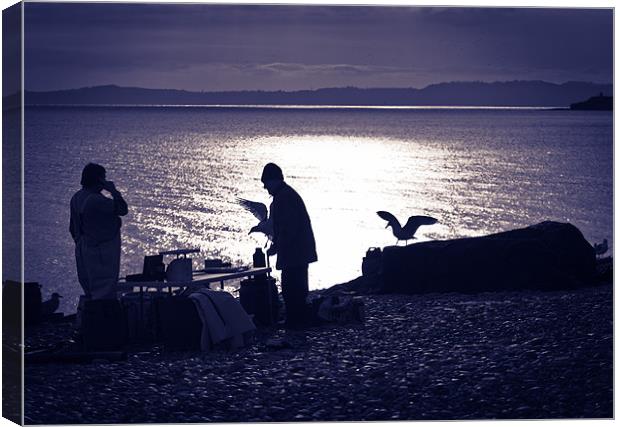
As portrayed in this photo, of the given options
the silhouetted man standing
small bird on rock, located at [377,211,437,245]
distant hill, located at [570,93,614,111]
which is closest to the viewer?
distant hill, located at [570,93,614,111]

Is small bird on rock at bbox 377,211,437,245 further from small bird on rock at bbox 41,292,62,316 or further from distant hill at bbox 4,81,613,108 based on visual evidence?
small bird on rock at bbox 41,292,62,316

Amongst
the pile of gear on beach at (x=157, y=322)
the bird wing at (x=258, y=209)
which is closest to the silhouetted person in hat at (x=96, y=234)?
the pile of gear on beach at (x=157, y=322)

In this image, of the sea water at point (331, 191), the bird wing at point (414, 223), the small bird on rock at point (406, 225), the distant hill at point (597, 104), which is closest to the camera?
the distant hill at point (597, 104)

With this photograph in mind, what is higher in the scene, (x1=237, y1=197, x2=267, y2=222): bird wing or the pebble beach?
(x1=237, y1=197, x2=267, y2=222): bird wing

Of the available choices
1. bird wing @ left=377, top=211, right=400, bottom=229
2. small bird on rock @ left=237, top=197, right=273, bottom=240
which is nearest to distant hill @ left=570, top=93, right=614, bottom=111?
bird wing @ left=377, top=211, right=400, bottom=229

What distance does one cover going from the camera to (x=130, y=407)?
31.6 ft

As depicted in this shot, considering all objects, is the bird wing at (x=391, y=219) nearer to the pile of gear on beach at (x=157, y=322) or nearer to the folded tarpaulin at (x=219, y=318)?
the pile of gear on beach at (x=157, y=322)

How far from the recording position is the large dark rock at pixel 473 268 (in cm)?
1413

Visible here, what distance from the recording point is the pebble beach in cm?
966

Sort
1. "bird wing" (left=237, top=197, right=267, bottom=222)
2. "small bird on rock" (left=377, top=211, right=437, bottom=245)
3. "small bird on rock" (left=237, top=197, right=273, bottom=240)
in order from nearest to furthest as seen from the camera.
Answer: "small bird on rock" (left=237, top=197, right=273, bottom=240), "bird wing" (left=237, top=197, right=267, bottom=222), "small bird on rock" (left=377, top=211, right=437, bottom=245)

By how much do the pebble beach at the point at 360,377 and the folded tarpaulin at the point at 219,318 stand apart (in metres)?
0.15

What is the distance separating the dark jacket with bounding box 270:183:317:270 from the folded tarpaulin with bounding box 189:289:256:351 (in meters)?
0.93

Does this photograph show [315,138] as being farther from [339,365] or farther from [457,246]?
[339,365]

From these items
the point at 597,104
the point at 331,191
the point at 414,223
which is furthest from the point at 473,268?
the point at 331,191
